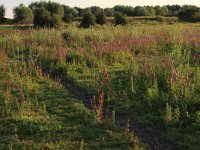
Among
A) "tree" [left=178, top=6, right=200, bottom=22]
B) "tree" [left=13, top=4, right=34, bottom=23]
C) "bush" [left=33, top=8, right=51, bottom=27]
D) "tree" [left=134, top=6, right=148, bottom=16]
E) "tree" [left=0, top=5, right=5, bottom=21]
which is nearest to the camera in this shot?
"bush" [left=33, top=8, right=51, bottom=27]

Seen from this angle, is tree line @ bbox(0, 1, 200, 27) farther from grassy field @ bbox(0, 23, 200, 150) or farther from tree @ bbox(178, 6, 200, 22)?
grassy field @ bbox(0, 23, 200, 150)

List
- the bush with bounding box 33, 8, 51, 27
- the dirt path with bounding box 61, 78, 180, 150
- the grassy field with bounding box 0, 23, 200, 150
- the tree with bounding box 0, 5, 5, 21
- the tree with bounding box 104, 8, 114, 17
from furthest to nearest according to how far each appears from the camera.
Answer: the tree with bounding box 104, 8, 114, 17
the tree with bounding box 0, 5, 5, 21
the bush with bounding box 33, 8, 51, 27
the grassy field with bounding box 0, 23, 200, 150
the dirt path with bounding box 61, 78, 180, 150

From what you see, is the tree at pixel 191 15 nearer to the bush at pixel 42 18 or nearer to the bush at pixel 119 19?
the bush at pixel 119 19

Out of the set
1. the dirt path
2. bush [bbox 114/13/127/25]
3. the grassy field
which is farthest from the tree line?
the dirt path

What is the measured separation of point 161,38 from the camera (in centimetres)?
1825

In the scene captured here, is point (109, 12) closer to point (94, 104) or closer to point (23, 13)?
point (23, 13)

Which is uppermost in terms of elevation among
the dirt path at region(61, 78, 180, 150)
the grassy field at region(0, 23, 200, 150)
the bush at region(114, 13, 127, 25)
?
the bush at region(114, 13, 127, 25)

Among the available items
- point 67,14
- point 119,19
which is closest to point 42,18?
point 119,19

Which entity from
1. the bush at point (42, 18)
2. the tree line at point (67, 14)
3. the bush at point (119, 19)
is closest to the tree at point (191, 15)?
the tree line at point (67, 14)

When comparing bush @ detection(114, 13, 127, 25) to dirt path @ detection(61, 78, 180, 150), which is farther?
bush @ detection(114, 13, 127, 25)

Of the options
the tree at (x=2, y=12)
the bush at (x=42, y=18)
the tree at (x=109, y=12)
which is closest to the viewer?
the bush at (x=42, y=18)

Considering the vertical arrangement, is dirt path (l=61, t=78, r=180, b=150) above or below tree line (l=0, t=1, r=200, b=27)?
below

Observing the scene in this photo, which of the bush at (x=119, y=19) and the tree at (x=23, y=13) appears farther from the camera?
the tree at (x=23, y=13)

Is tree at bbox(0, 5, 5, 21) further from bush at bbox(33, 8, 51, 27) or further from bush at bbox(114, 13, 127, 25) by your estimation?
bush at bbox(33, 8, 51, 27)
